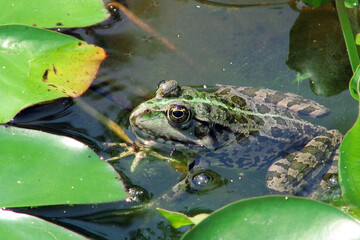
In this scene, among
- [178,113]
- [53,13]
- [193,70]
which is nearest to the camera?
[178,113]

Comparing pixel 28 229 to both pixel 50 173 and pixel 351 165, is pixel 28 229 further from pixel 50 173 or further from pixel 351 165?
pixel 351 165

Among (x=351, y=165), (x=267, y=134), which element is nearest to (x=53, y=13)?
(x=267, y=134)

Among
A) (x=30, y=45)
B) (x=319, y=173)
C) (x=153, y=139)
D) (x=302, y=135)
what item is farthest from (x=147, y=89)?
(x=319, y=173)

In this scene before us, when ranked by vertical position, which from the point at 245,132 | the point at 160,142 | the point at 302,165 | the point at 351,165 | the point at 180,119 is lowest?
the point at 302,165

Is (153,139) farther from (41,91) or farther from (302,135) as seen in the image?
(302,135)

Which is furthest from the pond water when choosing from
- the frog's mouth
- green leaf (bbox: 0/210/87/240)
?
green leaf (bbox: 0/210/87/240)

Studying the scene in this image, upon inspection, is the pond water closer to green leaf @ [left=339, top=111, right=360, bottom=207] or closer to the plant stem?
the plant stem
